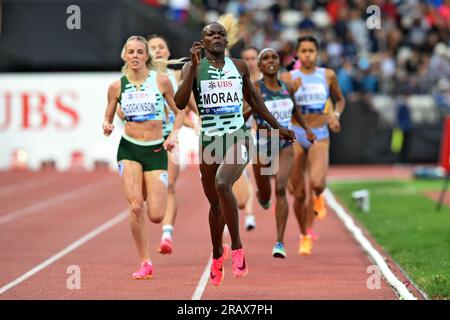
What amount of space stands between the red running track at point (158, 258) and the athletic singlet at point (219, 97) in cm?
140

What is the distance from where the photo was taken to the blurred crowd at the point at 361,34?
95.4 feet

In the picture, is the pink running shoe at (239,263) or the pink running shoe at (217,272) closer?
the pink running shoe at (239,263)

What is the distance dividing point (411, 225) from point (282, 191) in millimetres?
4293

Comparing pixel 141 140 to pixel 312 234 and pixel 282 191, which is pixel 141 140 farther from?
pixel 312 234

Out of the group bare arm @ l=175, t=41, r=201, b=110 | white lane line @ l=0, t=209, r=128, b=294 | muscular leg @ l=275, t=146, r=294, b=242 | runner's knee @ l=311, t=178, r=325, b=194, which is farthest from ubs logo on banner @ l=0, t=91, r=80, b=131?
bare arm @ l=175, t=41, r=201, b=110

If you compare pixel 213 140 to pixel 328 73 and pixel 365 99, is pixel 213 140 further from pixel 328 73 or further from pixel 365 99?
pixel 365 99

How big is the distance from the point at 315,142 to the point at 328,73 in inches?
32.1

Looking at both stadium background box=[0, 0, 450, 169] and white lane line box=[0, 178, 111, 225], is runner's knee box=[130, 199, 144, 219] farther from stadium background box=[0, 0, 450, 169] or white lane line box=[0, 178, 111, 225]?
stadium background box=[0, 0, 450, 169]

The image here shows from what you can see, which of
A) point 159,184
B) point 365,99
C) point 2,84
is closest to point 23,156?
point 2,84

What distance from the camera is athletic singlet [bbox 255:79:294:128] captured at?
1263cm

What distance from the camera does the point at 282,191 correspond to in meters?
12.6

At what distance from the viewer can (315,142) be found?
13594 millimetres

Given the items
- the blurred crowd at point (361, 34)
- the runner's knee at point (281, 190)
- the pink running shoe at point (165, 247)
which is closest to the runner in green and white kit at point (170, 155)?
the pink running shoe at point (165, 247)

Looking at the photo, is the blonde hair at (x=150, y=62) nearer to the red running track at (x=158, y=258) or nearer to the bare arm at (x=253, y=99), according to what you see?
the bare arm at (x=253, y=99)
